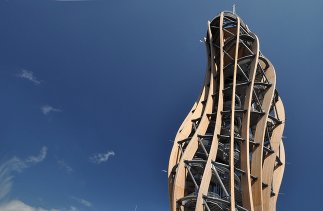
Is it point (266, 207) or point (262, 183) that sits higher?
point (262, 183)

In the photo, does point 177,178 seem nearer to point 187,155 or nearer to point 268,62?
point 187,155

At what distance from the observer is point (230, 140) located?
66.5ft

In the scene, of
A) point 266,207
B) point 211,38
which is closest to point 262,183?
point 266,207

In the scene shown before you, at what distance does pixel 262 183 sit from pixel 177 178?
18.0ft

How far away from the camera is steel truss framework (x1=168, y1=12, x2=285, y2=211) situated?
19.5 metres

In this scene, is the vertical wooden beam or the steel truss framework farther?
the steel truss framework

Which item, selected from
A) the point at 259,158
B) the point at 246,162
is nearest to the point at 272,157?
the point at 259,158

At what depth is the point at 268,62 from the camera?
27703 millimetres

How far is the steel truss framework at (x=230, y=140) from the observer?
64.1ft

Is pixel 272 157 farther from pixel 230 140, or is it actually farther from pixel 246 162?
pixel 230 140

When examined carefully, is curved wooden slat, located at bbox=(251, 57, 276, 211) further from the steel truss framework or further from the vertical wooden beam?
the vertical wooden beam

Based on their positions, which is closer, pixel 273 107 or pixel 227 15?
pixel 273 107

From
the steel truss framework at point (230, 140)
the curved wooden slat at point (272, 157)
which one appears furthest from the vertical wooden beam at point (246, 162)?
the curved wooden slat at point (272, 157)

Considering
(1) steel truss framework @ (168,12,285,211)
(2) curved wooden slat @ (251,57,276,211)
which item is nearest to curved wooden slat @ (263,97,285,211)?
(1) steel truss framework @ (168,12,285,211)
